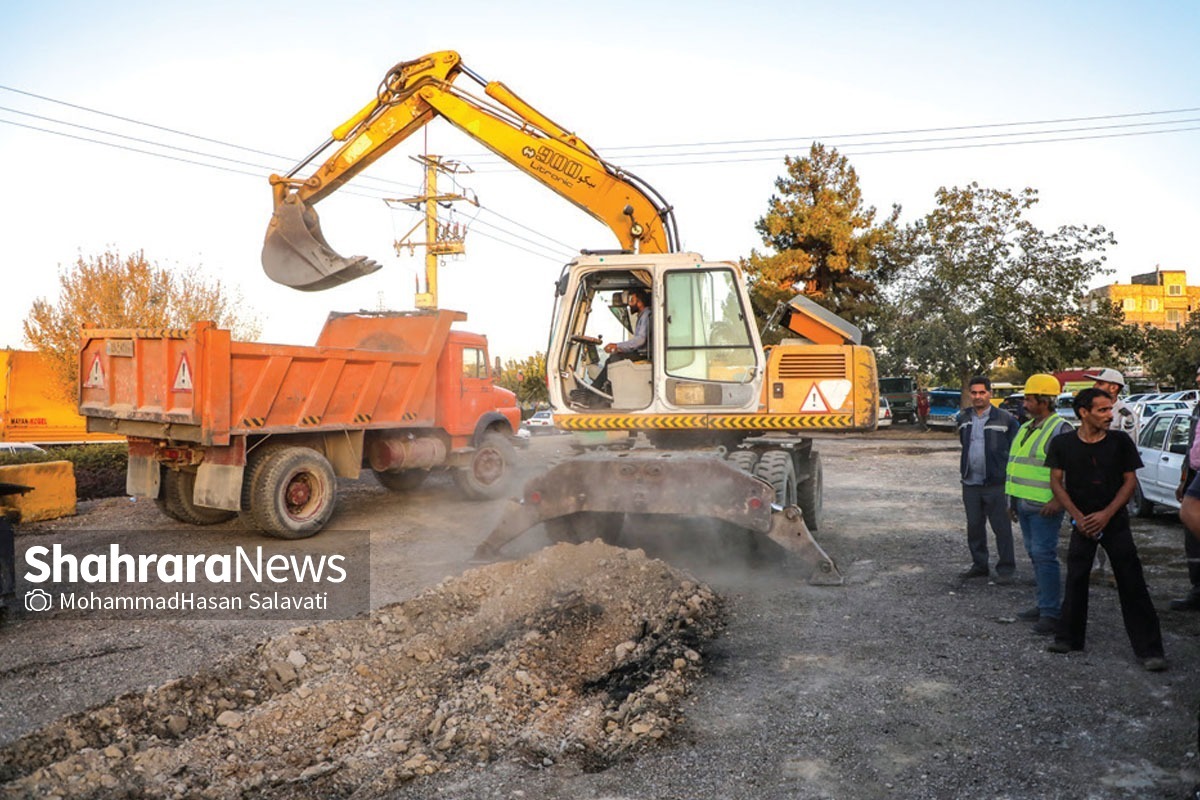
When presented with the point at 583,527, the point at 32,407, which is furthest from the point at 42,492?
the point at 32,407

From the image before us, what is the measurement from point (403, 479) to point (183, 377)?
4.85 meters

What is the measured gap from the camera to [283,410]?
32.4ft

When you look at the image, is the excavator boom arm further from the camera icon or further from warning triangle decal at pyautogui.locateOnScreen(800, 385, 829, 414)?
the camera icon

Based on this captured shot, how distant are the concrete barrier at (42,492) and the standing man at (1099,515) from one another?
34.7 feet

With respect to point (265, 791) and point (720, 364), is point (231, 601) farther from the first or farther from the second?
point (720, 364)

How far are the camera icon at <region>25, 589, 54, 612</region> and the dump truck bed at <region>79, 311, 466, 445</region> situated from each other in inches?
86.2

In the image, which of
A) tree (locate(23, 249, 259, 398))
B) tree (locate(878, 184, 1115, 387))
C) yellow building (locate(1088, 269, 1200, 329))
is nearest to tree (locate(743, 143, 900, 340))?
tree (locate(878, 184, 1115, 387))

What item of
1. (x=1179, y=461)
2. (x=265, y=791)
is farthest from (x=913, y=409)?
(x=265, y=791)

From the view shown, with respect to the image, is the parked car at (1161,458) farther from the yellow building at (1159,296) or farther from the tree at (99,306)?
the yellow building at (1159,296)

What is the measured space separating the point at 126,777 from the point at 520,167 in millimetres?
7920

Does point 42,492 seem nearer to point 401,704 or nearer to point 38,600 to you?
point 38,600

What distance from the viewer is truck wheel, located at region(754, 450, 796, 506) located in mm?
7383

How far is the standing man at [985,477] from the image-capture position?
7.42 m

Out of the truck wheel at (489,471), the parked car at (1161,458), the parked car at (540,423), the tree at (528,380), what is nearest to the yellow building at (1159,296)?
the tree at (528,380)
